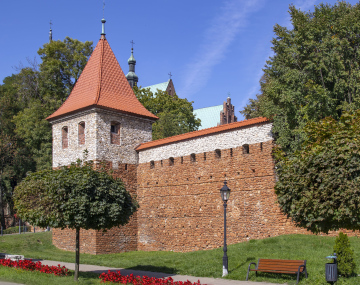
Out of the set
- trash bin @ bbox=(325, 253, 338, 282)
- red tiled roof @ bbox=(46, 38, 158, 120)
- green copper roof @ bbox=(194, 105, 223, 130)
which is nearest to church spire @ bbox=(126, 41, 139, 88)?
green copper roof @ bbox=(194, 105, 223, 130)

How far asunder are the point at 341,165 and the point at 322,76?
8251 mm

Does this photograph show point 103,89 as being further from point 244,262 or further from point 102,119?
point 244,262

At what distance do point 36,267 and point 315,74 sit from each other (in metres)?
12.1

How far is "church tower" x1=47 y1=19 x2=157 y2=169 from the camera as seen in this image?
21297 mm

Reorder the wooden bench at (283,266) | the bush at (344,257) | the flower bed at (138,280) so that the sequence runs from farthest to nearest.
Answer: the wooden bench at (283,266)
the bush at (344,257)
the flower bed at (138,280)

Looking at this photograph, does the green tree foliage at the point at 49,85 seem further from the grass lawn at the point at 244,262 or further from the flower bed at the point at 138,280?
the flower bed at the point at 138,280

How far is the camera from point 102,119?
2138cm

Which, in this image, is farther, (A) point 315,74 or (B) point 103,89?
(B) point 103,89

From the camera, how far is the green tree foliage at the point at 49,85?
3253 centimetres

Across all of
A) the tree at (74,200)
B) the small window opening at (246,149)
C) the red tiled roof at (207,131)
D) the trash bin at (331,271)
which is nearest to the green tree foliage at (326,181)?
the trash bin at (331,271)

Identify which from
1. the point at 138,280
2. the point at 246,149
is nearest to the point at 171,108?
the point at 246,149

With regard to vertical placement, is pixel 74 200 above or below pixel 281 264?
above

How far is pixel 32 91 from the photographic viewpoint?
37156 mm

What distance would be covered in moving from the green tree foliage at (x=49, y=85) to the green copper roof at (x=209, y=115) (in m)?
24.2
